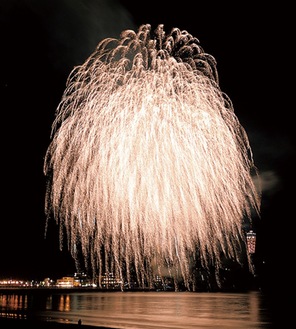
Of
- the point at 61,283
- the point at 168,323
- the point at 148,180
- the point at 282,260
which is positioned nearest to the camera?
the point at 168,323

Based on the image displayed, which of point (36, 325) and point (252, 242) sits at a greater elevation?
point (252, 242)

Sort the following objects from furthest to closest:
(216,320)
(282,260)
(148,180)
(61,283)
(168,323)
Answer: (61,283) < (282,260) < (148,180) < (216,320) < (168,323)

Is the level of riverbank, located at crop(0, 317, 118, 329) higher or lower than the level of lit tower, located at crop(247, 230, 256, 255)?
lower

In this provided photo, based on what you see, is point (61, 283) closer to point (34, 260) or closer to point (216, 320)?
point (34, 260)

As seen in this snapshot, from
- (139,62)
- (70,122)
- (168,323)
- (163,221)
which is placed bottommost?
(168,323)

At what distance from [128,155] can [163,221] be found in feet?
Answer: 12.1

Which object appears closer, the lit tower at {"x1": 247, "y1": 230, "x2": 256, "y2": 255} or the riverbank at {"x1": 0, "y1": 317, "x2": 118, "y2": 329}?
the riverbank at {"x1": 0, "y1": 317, "x2": 118, "y2": 329}

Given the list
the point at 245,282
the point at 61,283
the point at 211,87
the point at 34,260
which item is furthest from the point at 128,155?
the point at 61,283

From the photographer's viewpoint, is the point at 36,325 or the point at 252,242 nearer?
the point at 36,325

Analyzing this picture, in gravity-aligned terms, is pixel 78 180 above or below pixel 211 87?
below

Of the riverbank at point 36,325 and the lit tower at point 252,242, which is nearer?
the riverbank at point 36,325

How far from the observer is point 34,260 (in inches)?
3789

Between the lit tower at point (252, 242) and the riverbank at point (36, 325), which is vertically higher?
the lit tower at point (252, 242)

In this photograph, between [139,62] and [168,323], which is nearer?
[168,323]
